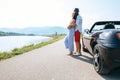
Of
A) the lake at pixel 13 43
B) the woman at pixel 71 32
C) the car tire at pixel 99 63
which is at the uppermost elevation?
the woman at pixel 71 32

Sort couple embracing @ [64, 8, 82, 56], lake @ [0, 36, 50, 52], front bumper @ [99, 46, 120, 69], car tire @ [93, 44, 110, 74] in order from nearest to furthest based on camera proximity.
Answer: front bumper @ [99, 46, 120, 69]
car tire @ [93, 44, 110, 74]
couple embracing @ [64, 8, 82, 56]
lake @ [0, 36, 50, 52]

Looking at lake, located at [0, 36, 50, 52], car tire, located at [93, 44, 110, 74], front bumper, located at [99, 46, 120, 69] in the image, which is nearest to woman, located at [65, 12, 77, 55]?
car tire, located at [93, 44, 110, 74]

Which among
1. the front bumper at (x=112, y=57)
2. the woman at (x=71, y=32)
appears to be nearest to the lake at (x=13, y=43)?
the woman at (x=71, y=32)

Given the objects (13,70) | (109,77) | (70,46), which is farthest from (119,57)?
(70,46)

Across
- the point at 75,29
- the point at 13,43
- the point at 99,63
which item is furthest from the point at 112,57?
the point at 13,43

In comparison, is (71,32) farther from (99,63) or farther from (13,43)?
(13,43)

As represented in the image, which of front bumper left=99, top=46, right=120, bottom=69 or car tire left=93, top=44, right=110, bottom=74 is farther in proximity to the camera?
car tire left=93, top=44, right=110, bottom=74

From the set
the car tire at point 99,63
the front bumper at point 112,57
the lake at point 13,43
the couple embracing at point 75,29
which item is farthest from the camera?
the lake at point 13,43

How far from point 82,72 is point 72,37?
11.6ft

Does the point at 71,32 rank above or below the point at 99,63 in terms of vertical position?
above

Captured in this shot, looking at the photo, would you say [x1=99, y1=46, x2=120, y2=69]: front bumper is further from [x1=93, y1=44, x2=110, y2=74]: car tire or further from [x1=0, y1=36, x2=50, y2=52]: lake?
[x1=0, y1=36, x2=50, y2=52]: lake

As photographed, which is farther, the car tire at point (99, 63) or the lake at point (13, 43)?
the lake at point (13, 43)

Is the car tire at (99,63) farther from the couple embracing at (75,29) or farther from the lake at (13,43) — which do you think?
the lake at (13,43)

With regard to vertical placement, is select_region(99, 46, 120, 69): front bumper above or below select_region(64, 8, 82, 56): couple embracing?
below
